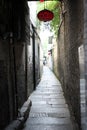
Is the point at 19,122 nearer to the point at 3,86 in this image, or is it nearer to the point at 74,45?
the point at 3,86

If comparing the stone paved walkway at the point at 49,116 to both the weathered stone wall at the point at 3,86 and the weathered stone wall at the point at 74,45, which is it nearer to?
the weathered stone wall at the point at 74,45

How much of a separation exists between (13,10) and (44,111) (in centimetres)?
360

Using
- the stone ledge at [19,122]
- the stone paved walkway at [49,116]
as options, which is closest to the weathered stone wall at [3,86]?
the stone ledge at [19,122]

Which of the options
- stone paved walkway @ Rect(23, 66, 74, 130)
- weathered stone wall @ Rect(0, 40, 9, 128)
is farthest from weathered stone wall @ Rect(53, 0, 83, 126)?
weathered stone wall @ Rect(0, 40, 9, 128)

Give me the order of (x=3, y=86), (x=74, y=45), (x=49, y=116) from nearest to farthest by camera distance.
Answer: (x=3, y=86) < (x=74, y=45) < (x=49, y=116)

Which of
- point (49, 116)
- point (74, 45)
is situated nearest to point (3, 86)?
point (74, 45)

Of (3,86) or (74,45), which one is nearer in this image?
(3,86)

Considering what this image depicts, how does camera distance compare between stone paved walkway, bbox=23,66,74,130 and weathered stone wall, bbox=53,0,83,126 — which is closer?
weathered stone wall, bbox=53,0,83,126

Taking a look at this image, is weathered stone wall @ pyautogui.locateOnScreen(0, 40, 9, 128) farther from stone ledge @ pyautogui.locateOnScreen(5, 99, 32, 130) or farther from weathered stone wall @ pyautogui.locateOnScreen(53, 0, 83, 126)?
weathered stone wall @ pyautogui.locateOnScreen(53, 0, 83, 126)

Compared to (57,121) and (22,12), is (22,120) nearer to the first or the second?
(57,121)

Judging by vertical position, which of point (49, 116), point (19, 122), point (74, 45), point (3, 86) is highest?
point (74, 45)

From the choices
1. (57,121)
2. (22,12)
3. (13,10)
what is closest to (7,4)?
(13,10)

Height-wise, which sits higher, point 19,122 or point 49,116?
point 19,122

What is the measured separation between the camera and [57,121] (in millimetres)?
7656
